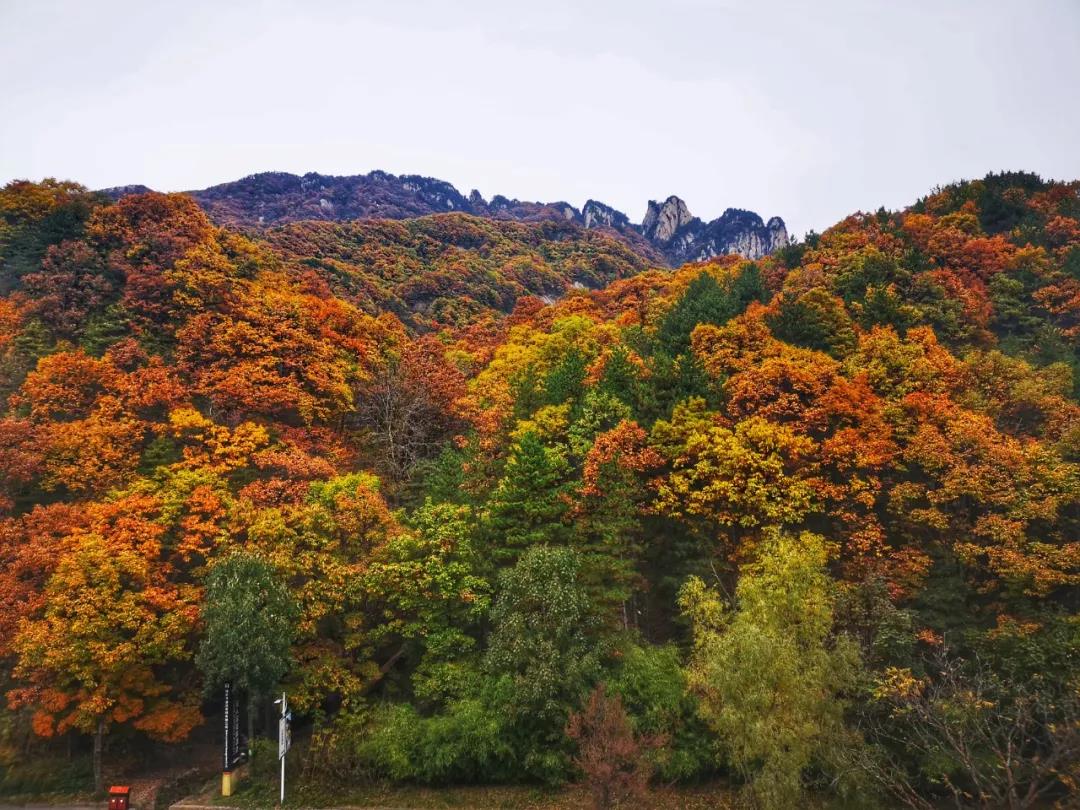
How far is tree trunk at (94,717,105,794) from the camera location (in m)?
19.6

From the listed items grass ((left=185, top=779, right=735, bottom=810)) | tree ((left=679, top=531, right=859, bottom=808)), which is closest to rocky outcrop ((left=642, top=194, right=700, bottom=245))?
tree ((left=679, top=531, right=859, bottom=808))

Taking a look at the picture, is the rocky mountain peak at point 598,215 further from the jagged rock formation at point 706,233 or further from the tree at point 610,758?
the tree at point 610,758

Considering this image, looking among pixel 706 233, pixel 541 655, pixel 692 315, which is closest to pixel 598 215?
pixel 706 233

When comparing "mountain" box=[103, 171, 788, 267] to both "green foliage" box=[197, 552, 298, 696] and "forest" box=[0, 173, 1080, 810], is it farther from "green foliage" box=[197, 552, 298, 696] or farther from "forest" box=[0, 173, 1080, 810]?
"green foliage" box=[197, 552, 298, 696]

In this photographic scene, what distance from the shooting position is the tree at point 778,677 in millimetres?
14750

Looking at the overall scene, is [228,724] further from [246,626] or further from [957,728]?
[957,728]

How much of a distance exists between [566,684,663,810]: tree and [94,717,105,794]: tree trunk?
16.9 meters

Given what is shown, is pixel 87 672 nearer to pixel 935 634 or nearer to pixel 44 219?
pixel 935 634

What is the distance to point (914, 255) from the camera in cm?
3753

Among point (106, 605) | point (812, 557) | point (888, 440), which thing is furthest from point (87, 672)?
point (888, 440)

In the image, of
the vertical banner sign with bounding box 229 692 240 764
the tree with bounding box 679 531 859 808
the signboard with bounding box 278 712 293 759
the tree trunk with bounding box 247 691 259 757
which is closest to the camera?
the tree with bounding box 679 531 859 808

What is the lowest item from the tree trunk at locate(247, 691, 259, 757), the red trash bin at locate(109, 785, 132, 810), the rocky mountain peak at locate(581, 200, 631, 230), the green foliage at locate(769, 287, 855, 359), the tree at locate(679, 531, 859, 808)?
the red trash bin at locate(109, 785, 132, 810)

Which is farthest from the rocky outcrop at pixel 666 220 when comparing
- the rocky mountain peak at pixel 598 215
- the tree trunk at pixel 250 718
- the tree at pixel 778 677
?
the tree trunk at pixel 250 718

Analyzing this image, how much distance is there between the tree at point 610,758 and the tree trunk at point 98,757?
16.9 metres
